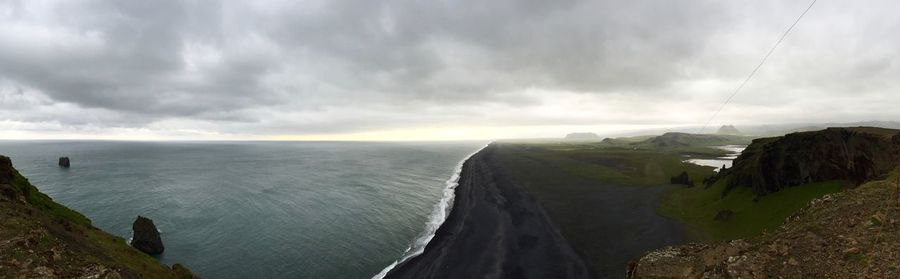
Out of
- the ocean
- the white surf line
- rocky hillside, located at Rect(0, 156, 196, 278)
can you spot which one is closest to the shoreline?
the white surf line

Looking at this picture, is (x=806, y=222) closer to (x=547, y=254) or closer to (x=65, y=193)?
(x=547, y=254)

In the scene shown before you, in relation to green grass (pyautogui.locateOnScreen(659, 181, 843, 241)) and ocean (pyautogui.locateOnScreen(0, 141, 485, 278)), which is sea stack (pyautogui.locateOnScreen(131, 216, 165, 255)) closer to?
ocean (pyautogui.locateOnScreen(0, 141, 485, 278))

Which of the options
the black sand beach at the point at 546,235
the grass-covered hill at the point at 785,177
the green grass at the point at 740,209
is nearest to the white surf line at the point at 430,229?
the black sand beach at the point at 546,235

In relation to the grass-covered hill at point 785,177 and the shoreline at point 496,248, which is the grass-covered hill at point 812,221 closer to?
the grass-covered hill at point 785,177

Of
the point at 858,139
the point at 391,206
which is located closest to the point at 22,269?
the point at 391,206

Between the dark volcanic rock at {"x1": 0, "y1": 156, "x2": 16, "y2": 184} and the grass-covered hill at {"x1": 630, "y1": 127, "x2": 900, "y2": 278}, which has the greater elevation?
the dark volcanic rock at {"x1": 0, "y1": 156, "x2": 16, "y2": 184}

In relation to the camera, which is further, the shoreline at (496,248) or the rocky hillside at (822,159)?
the shoreline at (496,248)
